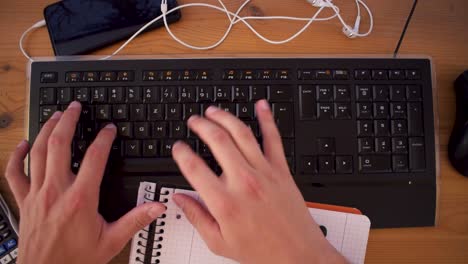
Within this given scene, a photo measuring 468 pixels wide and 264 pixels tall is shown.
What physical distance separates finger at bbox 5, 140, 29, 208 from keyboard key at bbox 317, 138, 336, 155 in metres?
0.40

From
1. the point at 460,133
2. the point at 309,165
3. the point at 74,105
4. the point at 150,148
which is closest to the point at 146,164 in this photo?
the point at 150,148

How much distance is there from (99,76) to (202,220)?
25 cm

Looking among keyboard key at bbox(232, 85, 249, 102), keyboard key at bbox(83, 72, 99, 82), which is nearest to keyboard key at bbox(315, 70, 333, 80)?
keyboard key at bbox(232, 85, 249, 102)

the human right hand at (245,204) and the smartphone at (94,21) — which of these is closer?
the human right hand at (245,204)

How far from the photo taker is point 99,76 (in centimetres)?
58

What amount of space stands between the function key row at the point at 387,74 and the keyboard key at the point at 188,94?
0.23 m

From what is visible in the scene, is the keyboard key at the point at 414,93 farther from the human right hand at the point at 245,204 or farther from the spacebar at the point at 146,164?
the spacebar at the point at 146,164

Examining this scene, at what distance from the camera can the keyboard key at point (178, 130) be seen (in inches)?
22.4

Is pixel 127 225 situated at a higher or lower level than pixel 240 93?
lower

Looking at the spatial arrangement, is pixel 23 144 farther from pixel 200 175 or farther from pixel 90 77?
pixel 200 175

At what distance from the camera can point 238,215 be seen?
0.50 m

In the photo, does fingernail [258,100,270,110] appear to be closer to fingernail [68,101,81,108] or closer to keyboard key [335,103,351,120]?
keyboard key [335,103,351,120]

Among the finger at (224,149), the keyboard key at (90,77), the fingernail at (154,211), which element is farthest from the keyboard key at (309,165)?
the keyboard key at (90,77)

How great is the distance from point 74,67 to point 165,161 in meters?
0.19
